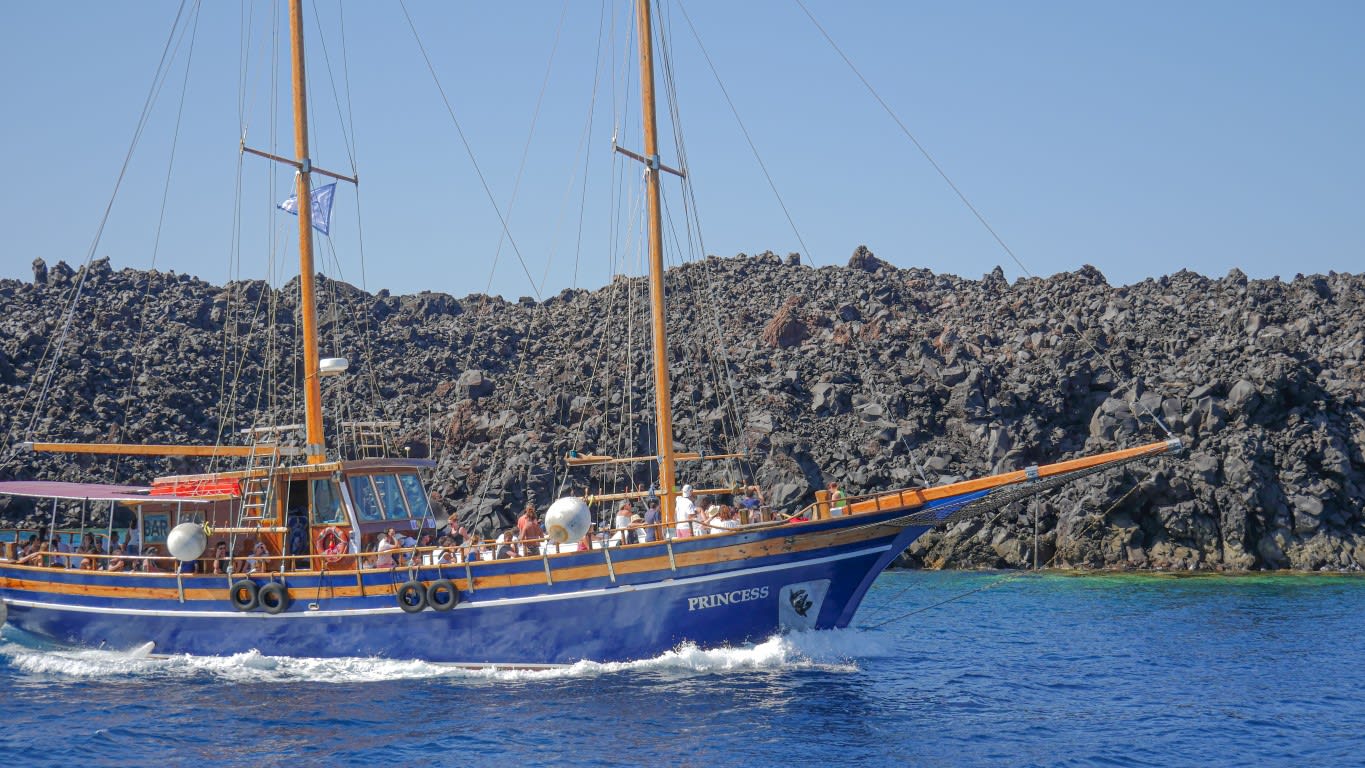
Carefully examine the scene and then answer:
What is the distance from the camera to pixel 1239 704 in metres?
22.8

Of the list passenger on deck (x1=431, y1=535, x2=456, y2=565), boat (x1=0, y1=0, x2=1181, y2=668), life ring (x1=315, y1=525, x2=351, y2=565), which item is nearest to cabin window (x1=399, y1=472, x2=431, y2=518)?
boat (x1=0, y1=0, x2=1181, y2=668)

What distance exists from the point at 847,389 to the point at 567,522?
46.5 metres

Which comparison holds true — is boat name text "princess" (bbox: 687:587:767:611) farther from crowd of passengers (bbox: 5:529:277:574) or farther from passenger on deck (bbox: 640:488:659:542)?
crowd of passengers (bbox: 5:529:277:574)

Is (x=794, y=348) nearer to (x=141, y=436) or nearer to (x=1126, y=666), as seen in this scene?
(x=141, y=436)

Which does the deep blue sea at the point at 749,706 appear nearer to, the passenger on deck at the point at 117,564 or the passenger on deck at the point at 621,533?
the passenger on deck at the point at 117,564

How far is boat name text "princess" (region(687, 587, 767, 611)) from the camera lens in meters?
22.7

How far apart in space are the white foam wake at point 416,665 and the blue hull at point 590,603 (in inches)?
8.0

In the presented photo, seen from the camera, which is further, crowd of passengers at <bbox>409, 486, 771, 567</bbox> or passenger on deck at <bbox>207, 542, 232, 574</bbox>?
passenger on deck at <bbox>207, 542, 232, 574</bbox>

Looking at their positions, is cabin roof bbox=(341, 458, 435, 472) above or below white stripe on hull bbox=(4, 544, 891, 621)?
above

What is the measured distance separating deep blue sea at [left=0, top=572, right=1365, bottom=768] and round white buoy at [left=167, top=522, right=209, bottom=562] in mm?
2464

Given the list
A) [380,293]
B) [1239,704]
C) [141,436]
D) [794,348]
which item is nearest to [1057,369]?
[794,348]

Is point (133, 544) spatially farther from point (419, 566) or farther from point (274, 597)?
point (419, 566)

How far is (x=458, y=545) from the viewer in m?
24.6

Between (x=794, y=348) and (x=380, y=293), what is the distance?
45.6m
